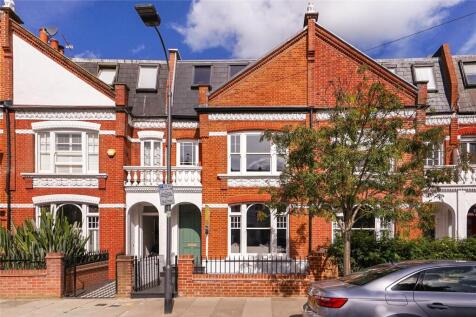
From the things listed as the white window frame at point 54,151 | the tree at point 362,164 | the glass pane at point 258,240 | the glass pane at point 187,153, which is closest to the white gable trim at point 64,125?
the white window frame at point 54,151

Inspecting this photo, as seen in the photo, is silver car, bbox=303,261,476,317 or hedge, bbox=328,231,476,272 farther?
hedge, bbox=328,231,476,272

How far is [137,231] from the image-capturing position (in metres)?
16.8

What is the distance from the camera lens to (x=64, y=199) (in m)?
15.3

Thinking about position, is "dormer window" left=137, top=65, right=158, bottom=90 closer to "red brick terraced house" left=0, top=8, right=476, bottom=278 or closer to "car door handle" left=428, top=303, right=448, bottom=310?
"red brick terraced house" left=0, top=8, right=476, bottom=278

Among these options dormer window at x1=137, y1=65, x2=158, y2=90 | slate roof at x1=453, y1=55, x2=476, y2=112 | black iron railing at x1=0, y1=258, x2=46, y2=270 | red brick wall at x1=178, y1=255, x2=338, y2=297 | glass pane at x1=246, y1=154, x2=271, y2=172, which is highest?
dormer window at x1=137, y1=65, x2=158, y2=90

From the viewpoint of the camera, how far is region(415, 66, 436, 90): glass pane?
18.0m

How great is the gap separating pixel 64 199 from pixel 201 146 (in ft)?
18.2

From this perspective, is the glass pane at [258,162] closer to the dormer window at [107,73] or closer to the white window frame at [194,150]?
the white window frame at [194,150]

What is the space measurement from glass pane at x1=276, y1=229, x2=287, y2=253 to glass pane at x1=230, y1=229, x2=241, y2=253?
1.42 metres

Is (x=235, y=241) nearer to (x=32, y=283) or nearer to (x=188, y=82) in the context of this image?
(x=32, y=283)

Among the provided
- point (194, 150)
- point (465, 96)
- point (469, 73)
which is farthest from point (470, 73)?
point (194, 150)

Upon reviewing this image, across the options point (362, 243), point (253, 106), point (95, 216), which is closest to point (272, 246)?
point (362, 243)

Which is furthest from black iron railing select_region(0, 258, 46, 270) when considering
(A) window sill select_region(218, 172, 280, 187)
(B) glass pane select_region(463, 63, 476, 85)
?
(B) glass pane select_region(463, 63, 476, 85)

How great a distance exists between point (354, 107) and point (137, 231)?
37.0ft
